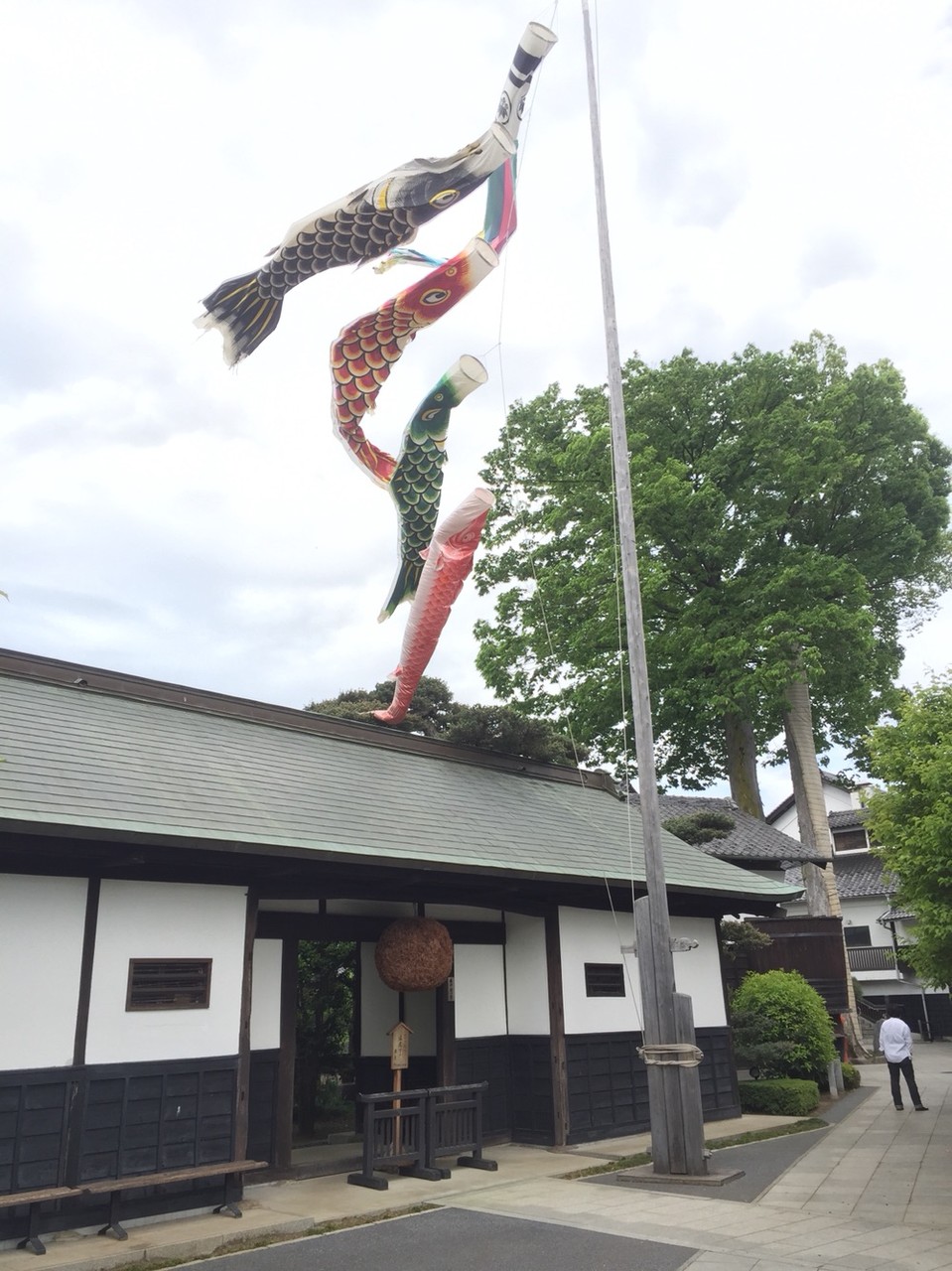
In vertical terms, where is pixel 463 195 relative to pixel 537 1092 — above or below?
above

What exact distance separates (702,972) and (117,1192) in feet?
29.7

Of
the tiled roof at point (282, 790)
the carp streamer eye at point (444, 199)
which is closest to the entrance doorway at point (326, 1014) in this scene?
the tiled roof at point (282, 790)

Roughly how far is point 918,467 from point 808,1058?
1689 cm

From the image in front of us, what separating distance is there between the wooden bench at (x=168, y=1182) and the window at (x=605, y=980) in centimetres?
530

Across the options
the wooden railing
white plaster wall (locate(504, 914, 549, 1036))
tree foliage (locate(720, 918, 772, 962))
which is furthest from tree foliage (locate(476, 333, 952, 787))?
the wooden railing

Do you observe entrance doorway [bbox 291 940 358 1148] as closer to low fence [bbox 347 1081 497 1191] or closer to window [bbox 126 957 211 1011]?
low fence [bbox 347 1081 497 1191]

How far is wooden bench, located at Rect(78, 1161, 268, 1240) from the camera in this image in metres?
7.29

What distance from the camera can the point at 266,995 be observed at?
9.52 metres

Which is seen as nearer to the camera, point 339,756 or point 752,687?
point 339,756

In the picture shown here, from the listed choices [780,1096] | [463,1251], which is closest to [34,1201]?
[463,1251]

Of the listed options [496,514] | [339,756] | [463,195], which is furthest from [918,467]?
[339,756]

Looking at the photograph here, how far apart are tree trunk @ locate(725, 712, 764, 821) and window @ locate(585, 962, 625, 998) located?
13.8 m

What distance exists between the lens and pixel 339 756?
489 inches

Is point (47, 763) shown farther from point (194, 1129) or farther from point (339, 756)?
point (339, 756)
